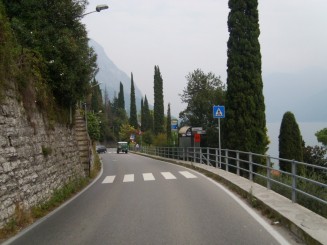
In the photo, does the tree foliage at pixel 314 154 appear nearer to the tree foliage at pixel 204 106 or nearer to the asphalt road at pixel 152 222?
the tree foliage at pixel 204 106

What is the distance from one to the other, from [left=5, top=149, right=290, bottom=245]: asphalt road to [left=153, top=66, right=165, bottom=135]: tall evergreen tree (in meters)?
65.6

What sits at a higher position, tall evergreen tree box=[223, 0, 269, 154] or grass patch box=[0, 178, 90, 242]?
tall evergreen tree box=[223, 0, 269, 154]

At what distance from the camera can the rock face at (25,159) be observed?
9438 millimetres

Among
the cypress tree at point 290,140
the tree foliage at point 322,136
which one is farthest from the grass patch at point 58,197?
the tree foliage at point 322,136

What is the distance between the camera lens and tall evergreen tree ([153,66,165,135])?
261 ft

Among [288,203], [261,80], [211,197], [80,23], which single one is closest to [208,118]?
[261,80]

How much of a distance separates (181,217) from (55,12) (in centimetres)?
1045

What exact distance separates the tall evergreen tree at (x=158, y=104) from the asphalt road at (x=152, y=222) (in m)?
65.6

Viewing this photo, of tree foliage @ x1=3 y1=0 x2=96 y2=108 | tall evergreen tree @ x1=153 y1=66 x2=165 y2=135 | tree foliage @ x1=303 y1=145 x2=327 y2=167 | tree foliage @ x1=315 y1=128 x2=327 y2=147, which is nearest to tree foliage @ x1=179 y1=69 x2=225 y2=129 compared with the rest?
tree foliage @ x1=303 y1=145 x2=327 y2=167

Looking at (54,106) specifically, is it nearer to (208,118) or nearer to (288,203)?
(288,203)

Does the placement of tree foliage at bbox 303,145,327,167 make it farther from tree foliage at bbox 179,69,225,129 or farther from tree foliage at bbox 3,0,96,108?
tree foliage at bbox 3,0,96,108

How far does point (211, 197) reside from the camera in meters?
13.0

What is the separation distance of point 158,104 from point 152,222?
7145 cm

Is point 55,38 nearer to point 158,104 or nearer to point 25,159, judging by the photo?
point 25,159
